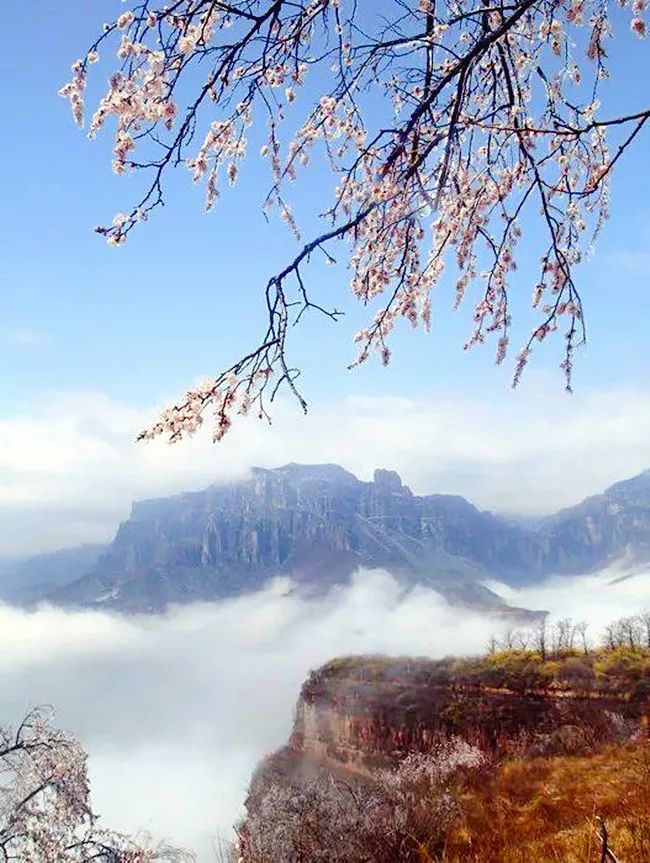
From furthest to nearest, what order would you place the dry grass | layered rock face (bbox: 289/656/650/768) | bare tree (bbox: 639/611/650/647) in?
bare tree (bbox: 639/611/650/647) → layered rock face (bbox: 289/656/650/768) → the dry grass

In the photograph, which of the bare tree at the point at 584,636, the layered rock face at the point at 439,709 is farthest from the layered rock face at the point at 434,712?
the bare tree at the point at 584,636

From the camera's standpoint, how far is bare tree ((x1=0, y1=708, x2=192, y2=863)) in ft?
54.6

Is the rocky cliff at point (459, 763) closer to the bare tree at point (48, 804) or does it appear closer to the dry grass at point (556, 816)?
the dry grass at point (556, 816)

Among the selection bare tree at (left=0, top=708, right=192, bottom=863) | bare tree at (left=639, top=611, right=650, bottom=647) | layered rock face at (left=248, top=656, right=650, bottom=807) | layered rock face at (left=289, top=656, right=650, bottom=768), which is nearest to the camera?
bare tree at (left=0, top=708, right=192, bottom=863)

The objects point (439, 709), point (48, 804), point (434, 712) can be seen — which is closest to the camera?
point (48, 804)

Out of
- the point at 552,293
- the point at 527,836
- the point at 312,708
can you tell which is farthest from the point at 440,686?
the point at 552,293

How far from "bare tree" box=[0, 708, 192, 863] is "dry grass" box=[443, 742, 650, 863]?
33.9ft

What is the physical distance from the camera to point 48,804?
60.5 feet

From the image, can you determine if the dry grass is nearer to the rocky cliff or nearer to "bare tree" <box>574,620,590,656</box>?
the rocky cliff

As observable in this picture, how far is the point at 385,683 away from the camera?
82.0m

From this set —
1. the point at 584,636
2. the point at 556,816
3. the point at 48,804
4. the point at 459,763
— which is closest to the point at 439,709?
the point at 459,763

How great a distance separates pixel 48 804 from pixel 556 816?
1439cm

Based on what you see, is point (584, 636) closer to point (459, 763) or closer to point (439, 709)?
point (439, 709)

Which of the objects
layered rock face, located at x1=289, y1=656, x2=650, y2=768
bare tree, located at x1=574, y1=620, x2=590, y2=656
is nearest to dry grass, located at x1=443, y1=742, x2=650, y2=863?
layered rock face, located at x1=289, y1=656, x2=650, y2=768
